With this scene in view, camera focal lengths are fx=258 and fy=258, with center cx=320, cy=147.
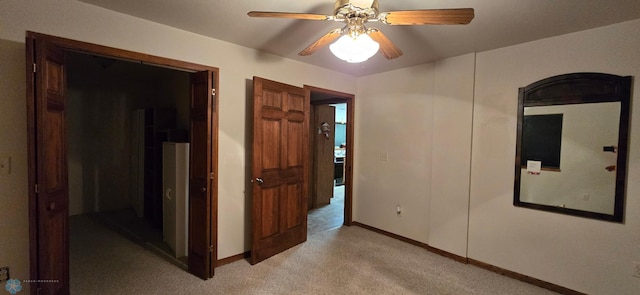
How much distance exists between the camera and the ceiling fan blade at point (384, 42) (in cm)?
167

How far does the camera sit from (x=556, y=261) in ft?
7.75

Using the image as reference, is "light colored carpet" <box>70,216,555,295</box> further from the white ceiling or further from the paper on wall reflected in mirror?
the white ceiling

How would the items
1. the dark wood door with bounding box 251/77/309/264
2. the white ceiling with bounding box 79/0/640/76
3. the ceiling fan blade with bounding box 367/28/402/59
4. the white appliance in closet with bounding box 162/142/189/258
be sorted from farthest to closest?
the white appliance in closet with bounding box 162/142/189/258, the dark wood door with bounding box 251/77/309/264, the white ceiling with bounding box 79/0/640/76, the ceiling fan blade with bounding box 367/28/402/59

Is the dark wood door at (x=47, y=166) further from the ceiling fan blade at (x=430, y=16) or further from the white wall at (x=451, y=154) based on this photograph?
the white wall at (x=451, y=154)

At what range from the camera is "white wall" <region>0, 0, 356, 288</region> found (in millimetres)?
1713

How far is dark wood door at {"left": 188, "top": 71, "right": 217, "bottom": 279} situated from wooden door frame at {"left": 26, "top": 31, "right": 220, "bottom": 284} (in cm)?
3

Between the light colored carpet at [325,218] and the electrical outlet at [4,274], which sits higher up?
the electrical outlet at [4,274]

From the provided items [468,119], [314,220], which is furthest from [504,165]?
[314,220]

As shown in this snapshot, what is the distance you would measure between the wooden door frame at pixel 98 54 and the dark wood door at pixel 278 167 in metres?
0.38

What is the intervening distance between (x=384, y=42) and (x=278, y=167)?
1.78 meters

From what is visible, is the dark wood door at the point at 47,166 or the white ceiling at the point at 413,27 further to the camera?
the white ceiling at the point at 413,27

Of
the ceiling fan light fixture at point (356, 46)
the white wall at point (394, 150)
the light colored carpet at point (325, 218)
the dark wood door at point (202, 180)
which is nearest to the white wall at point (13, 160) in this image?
the dark wood door at point (202, 180)

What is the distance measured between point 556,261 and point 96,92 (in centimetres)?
664

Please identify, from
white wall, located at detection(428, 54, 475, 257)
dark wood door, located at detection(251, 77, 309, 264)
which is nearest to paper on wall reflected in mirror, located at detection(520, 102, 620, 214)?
white wall, located at detection(428, 54, 475, 257)
